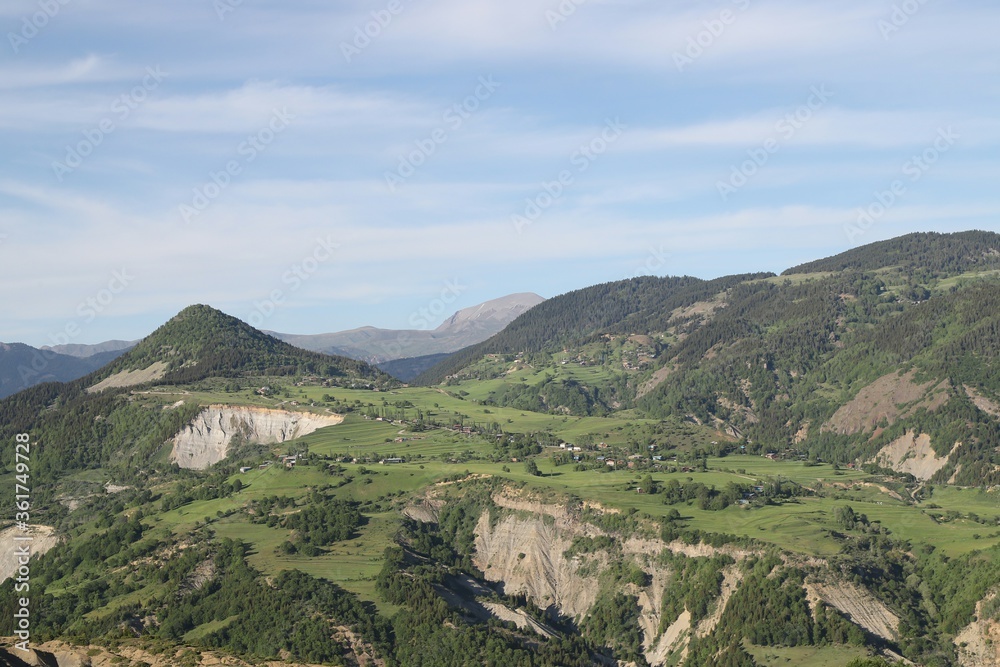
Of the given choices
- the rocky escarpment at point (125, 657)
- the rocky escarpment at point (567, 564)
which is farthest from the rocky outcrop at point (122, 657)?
the rocky escarpment at point (567, 564)

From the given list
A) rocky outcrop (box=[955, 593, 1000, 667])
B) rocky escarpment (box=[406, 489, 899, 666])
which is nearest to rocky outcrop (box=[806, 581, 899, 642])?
rocky escarpment (box=[406, 489, 899, 666])

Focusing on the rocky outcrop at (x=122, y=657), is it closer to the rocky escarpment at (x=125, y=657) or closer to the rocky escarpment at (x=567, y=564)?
Result: the rocky escarpment at (x=125, y=657)

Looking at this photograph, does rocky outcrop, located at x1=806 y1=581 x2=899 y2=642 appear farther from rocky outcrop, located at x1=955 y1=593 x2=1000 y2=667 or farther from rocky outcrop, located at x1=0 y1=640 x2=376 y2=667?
rocky outcrop, located at x1=0 y1=640 x2=376 y2=667

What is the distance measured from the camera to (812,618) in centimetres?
13162

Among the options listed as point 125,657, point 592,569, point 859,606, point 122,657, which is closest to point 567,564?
point 592,569

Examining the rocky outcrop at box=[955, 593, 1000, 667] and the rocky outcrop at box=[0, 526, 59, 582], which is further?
the rocky outcrop at box=[0, 526, 59, 582]

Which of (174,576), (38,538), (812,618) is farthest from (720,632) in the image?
(38,538)

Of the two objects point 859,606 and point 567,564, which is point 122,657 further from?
point 567,564

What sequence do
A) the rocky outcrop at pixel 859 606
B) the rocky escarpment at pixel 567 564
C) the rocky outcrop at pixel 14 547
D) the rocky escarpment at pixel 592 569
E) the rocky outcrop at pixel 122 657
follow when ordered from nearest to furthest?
the rocky outcrop at pixel 122 657 → the rocky outcrop at pixel 859 606 → the rocky escarpment at pixel 592 569 → the rocky escarpment at pixel 567 564 → the rocky outcrop at pixel 14 547

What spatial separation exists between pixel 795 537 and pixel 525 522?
42.2 metres

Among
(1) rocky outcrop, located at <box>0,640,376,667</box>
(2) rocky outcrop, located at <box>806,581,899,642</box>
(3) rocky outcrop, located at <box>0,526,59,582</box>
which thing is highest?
(1) rocky outcrop, located at <box>0,640,376,667</box>

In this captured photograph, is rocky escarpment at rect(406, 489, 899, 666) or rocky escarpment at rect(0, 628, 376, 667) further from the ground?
rocky escarpment at rect(0, 628, 376, 667)

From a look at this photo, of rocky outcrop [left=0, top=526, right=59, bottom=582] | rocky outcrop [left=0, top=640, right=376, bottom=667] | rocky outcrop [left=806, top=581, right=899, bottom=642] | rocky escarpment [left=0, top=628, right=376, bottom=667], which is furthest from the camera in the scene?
rocky outcrop [left=0, top=526, right=59, bottom=582]

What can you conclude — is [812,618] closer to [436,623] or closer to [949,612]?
[949,612]
